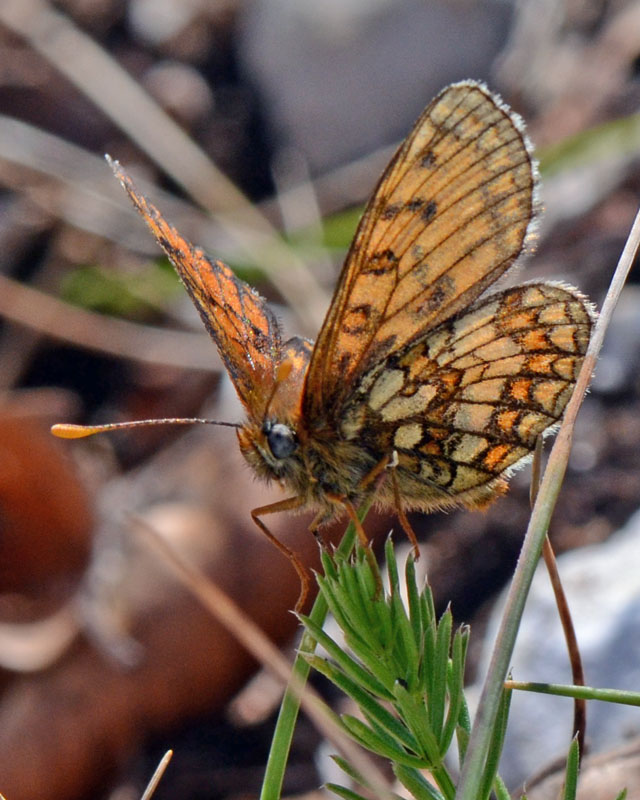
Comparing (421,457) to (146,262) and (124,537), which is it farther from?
(146,262)

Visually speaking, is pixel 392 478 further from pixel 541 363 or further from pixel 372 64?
pixel 372 64

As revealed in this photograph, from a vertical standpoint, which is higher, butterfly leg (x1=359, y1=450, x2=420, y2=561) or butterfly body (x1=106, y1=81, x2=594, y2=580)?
butterfly body (x1=106, y1=81, x2=594, y2=580)

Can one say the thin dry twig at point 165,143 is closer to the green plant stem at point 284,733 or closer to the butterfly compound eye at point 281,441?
the butterfly compound eye at point 281,441

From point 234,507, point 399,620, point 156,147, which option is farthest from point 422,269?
point 156,147

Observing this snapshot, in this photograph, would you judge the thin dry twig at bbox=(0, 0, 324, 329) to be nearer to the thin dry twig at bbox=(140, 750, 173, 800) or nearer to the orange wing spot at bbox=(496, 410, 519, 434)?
the orange wing spot at bbox=(496, 410, 519, 434)

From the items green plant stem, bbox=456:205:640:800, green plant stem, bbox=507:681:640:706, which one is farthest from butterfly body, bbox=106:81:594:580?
green plant stem, bbox=507:681:640:706

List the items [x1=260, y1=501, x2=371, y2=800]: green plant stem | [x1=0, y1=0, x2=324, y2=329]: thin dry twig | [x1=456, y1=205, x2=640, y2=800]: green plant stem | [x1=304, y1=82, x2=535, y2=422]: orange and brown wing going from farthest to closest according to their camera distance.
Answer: [x1=0, y1=0, x2=324, y2=329]: thin dry twig < [x1=304, y1=82, x2=535, y2=422]: orange and brown wing < [x1=260, y1=501, x2=371, y2=800]: green plant stem < [x1=456, y1=205, x2=640, y2=800]: green plant stem

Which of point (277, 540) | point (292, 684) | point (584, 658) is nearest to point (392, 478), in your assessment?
point (277, 540)
